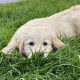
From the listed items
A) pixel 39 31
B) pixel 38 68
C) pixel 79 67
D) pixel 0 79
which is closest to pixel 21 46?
pixel 39 31

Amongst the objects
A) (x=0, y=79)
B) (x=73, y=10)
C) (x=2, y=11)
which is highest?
(x=2, y=11)

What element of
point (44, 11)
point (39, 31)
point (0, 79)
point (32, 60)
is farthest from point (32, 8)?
point (0, 79)

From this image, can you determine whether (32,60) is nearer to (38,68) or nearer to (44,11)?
(38,68)

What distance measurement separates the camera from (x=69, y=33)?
3.67 meters

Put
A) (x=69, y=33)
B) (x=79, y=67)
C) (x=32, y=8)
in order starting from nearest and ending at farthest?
(x=79, y=67) < (x=69, y=33) < (x=32, y=8)

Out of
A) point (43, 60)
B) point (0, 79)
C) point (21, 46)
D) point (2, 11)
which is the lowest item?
point (0, 79)

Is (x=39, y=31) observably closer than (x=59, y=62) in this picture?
No

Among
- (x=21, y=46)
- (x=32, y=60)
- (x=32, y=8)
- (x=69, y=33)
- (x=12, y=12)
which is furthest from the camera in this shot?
(x=32, y=8)

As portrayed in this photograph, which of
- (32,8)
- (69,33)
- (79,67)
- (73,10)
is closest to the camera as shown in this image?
(79,67)

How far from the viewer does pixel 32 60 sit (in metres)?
2.23

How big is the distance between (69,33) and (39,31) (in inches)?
48.1

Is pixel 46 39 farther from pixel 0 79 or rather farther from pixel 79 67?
pixel 0 79

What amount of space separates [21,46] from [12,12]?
10.4ft

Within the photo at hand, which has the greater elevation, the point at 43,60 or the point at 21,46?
the point at 21,46
